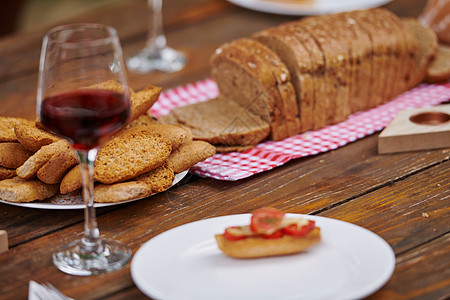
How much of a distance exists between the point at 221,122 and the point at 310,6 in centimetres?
123

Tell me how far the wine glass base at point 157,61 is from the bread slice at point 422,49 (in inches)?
37.5

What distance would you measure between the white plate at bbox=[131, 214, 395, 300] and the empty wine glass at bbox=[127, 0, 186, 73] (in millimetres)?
1523

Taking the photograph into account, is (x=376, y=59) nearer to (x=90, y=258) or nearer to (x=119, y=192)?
(x=119, y=192)

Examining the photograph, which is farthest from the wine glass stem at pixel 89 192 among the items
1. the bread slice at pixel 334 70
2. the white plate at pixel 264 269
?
the bread slice at pixel 334 70

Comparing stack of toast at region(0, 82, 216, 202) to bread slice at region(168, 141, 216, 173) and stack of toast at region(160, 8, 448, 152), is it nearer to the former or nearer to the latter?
bread slice at region(168, 141, 216, 173)

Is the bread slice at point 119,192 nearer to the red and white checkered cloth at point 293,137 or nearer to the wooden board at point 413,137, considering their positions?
the red and white checkered cloth at point 293,137

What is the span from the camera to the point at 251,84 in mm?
2385

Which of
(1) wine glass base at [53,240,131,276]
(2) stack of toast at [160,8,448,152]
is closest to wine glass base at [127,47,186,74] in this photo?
(2) stack of toast at [160,8,448,152]

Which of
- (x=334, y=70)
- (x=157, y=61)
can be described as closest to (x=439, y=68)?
(x=334, y=70)

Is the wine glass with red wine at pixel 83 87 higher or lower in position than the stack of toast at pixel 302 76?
higher

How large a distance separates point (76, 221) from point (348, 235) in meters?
0.69

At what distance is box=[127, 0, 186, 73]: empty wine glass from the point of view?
3.00 m

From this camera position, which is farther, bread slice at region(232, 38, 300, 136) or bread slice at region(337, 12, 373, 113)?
bread slice at region(337, 12, 373, 113)

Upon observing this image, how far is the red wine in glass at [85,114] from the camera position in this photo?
1.40 metres
